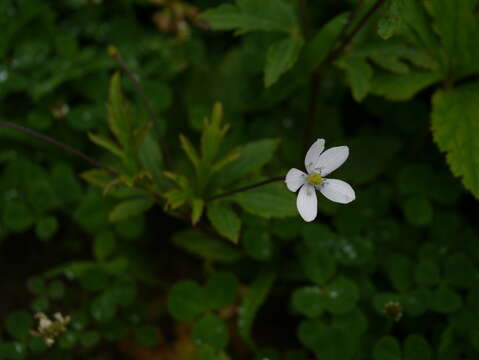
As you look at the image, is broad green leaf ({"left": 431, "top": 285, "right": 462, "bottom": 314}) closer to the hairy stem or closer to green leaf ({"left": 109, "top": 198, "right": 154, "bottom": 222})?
the hairy stem

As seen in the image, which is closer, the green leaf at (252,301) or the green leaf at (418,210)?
the green leaf at (252,301)

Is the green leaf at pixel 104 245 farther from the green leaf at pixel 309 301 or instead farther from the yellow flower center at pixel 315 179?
the yellow flower center at pixel 315 179

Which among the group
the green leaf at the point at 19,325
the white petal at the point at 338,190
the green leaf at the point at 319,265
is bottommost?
the green leaf at the point at 319,265

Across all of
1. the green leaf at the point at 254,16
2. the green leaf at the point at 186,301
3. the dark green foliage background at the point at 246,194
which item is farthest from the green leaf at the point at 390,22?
the green leaf at the point at 186,301

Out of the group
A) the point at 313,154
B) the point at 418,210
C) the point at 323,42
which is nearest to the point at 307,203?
the point at 313,154

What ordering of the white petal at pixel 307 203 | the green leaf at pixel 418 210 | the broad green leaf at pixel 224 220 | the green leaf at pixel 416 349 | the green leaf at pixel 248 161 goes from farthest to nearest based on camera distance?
the green leaf at pixel 418 210 → the green leaf at pixel 248 161 → the green leaf at pixel 416 349 → the broad green leaf at pixel 224 220 → the white petal at pixel 307 203

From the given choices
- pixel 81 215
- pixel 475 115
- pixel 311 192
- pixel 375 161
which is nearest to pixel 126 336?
pixel 81 215
